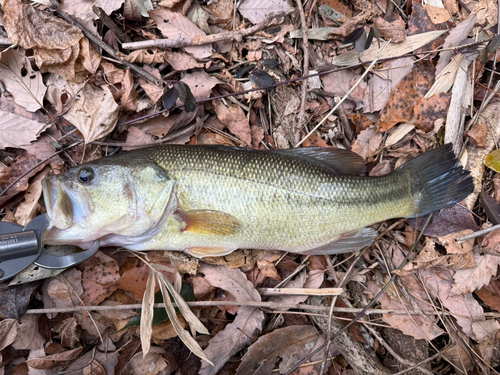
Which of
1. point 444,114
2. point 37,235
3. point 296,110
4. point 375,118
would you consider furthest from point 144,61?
point 444,114

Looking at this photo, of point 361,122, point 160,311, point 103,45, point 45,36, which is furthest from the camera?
point 361,122

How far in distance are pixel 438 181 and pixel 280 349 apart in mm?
2065

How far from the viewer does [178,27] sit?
9.45 feet

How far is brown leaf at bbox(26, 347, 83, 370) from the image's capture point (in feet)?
8.10

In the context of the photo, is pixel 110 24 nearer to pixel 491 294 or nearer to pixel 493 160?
pixel 493 160

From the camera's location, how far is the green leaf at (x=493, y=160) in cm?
281

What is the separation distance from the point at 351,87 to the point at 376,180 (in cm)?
104

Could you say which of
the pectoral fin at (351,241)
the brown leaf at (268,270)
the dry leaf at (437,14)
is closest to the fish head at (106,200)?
the brown leaf at (268,270)

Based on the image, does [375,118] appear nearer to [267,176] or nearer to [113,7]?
[267,176]

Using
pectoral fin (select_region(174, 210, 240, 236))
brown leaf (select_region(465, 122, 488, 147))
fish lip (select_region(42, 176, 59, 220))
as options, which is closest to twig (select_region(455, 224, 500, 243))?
brown leaf (select_region(465, 122, 488, 147))

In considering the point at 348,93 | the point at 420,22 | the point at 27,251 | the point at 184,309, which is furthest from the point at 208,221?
the point at 420,22

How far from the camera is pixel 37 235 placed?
2.37m

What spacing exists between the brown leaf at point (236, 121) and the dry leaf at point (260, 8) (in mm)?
958

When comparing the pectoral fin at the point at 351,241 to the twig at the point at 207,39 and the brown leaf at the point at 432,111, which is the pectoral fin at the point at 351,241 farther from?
the twig at the point at 207,39
